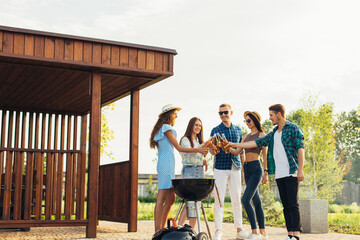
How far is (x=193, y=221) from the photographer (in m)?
6.22

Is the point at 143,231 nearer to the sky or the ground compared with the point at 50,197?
nearer to the ground

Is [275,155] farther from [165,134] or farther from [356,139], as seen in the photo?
[356,139]

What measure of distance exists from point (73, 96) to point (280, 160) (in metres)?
5.06

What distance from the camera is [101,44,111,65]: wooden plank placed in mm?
7305

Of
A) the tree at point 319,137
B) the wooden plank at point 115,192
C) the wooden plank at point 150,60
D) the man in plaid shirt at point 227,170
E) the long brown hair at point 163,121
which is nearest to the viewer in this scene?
the long brown hair at point 163,121

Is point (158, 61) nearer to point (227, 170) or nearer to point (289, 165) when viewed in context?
point (227, 170)

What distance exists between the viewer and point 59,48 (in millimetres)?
7004

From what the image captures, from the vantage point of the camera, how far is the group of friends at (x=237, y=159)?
5.81m

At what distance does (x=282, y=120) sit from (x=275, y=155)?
0.44 metres

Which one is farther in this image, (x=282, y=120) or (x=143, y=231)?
(x=143, y=231)

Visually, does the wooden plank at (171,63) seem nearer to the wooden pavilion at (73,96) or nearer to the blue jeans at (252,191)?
the wooden pavilion at (73,96)

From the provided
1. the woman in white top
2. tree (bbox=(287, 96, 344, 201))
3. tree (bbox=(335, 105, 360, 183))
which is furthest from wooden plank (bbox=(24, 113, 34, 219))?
tree (bbox=(335, 105, 360, 183))

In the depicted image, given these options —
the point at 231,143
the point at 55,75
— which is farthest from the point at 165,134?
the point at 55,75

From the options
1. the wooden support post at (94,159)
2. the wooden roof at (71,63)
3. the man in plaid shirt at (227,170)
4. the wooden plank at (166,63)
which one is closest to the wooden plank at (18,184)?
the wooden support post at (94,159)
